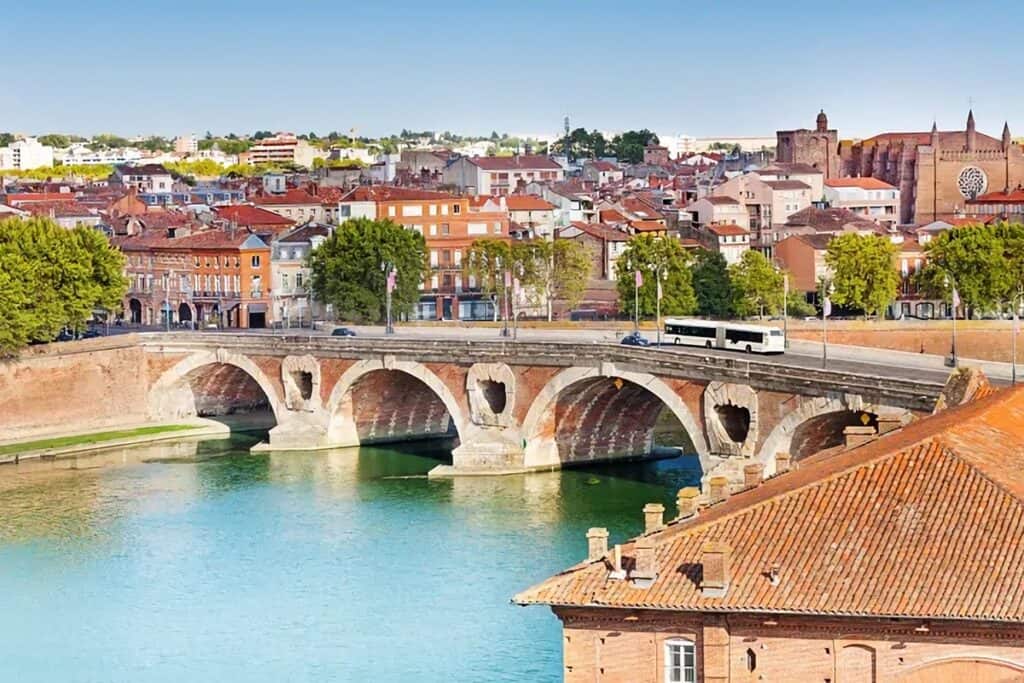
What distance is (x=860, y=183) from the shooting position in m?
150

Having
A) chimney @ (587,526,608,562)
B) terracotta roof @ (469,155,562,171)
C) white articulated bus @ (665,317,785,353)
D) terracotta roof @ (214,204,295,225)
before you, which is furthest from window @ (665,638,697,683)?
terracotta roof @ (469,155,562,171)

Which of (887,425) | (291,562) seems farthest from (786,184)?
(887,425)

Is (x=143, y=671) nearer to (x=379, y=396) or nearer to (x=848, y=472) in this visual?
(x=848, y=472)

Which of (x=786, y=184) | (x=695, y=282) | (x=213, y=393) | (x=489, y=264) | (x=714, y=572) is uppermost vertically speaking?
(x=786, y=184)

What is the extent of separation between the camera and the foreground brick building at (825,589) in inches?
1114

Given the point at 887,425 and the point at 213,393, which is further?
the point at 213,393

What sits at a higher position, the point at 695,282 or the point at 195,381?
the point at 695,282

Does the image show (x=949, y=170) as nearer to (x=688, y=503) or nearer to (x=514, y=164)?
(x=514, y=164)

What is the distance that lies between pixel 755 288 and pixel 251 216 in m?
27.2

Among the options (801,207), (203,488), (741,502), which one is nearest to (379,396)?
(203,488)

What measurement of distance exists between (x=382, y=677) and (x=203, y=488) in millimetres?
25517

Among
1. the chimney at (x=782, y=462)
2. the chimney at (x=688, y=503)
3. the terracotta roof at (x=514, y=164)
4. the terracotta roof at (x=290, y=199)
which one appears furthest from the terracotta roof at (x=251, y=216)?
the chimney at (x=688, y=503)

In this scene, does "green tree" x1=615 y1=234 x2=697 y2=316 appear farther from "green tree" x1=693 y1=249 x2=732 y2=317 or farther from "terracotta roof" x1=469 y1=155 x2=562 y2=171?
"terracotta roof" x1=469 y1=155 x2=562 y2=171

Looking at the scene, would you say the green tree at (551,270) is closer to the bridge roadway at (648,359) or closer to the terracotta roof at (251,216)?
the terracotta roof at (251,216)
